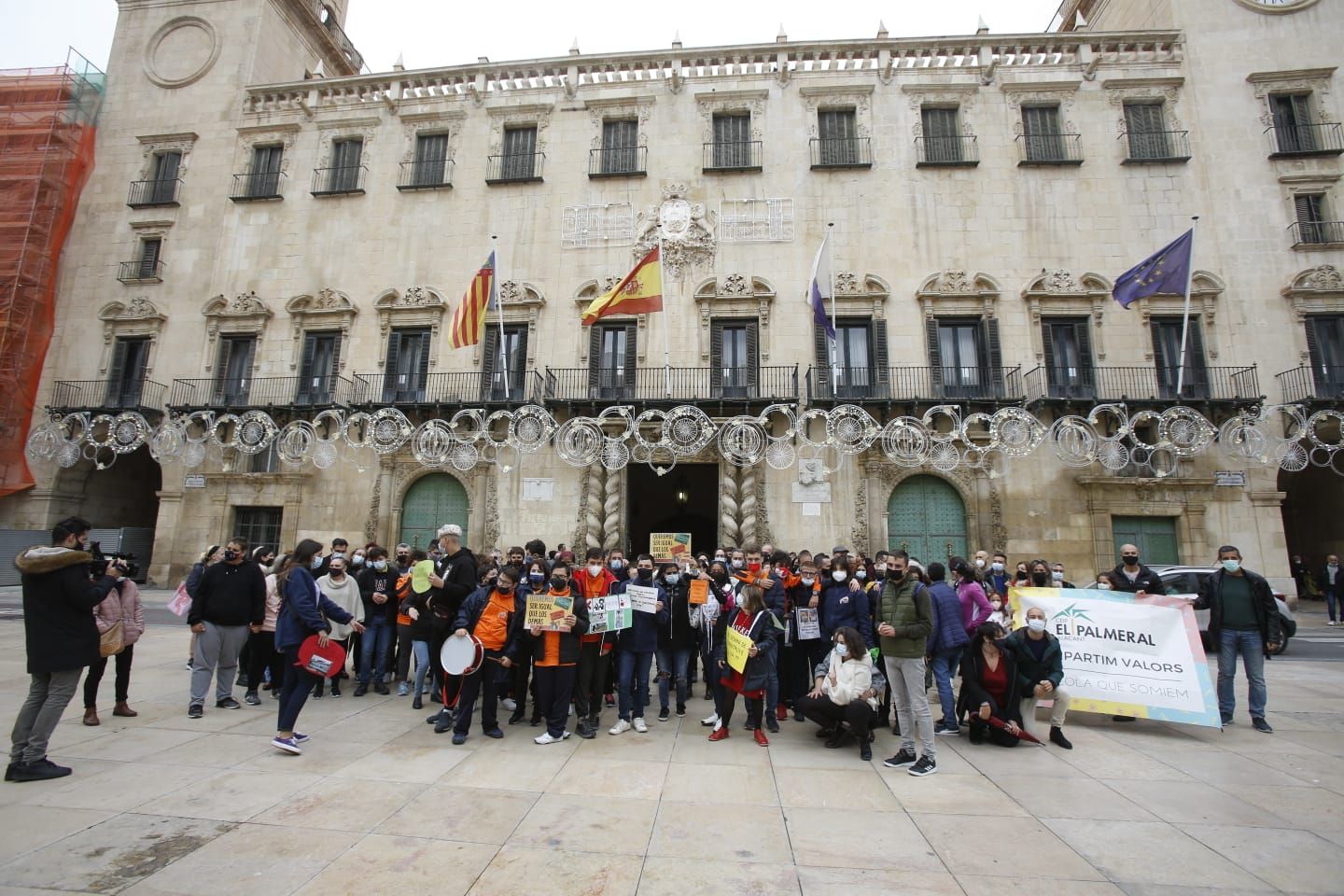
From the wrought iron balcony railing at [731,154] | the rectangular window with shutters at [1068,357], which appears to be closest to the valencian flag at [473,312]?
the wrought iron balcony railing at [731,154]

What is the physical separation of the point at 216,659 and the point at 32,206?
1005 inches

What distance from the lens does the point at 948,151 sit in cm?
2084

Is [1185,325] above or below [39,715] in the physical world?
above

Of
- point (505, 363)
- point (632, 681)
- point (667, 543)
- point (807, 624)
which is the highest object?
point (505, 363)

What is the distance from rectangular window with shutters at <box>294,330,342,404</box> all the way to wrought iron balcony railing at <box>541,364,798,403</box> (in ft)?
24.3

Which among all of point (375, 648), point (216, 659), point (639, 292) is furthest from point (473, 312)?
point (216, 659)

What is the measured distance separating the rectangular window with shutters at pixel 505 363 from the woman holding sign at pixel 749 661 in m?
14.3

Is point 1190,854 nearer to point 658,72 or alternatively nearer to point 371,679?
point 371,679

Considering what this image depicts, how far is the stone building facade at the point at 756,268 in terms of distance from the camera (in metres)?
18.7

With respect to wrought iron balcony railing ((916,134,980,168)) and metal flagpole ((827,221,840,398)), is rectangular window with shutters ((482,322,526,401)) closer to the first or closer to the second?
metal flagpole ((827,221,840,398))

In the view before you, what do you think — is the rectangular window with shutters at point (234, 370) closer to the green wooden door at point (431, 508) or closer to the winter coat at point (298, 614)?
the green wooden door at point (431, 508)

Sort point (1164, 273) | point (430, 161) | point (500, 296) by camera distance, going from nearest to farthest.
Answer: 1. point (1164, 273)
2. point (500, 296)
3. point (430, 161)

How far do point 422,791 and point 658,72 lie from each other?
23241mm

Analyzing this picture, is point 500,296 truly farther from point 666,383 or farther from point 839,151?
point 839,151
